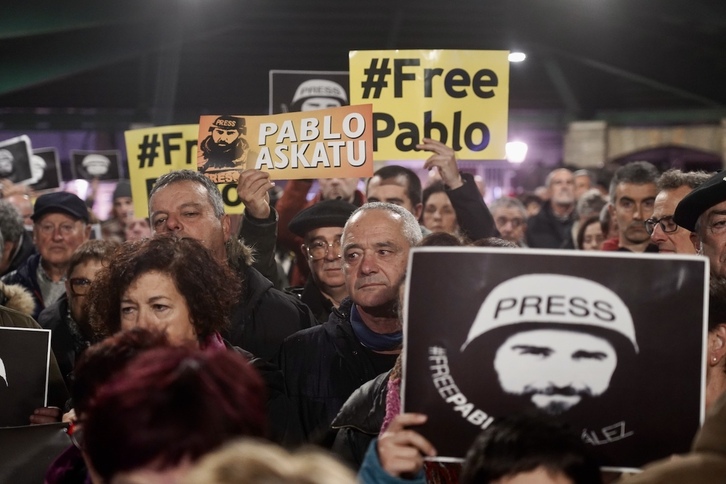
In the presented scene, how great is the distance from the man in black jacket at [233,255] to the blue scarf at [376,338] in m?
0.67

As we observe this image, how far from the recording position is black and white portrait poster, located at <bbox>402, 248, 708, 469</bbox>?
100 inches

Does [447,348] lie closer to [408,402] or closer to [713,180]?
[408,402]

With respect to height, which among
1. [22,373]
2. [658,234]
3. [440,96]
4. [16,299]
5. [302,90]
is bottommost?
[22,373]

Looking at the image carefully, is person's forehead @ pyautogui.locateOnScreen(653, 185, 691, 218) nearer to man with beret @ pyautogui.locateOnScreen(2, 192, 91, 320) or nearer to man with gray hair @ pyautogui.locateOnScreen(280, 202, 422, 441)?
man with gray hair @ pyautogui.locateOnScreen(280, 202, 422, 441)

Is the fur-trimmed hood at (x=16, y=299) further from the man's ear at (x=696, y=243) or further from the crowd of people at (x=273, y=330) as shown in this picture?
the man's ear at (x=696, y=243)

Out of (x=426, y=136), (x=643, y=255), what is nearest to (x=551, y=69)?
(x=426, y=136)

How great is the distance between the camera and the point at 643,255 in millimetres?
2549

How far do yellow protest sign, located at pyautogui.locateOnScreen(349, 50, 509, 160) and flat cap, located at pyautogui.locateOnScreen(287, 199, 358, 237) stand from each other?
0.62 meters

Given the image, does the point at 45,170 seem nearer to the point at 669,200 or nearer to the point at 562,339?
the point at 669,200

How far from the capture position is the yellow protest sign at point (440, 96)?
6078 millimetres

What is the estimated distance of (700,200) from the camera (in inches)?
167

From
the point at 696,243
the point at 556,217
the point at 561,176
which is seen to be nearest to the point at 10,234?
the point at 696,243

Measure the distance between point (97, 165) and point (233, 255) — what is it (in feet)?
24.4

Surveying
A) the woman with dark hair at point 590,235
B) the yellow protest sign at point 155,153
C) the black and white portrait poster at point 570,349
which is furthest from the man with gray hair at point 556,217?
the black and white portrait poster at point 570,349
